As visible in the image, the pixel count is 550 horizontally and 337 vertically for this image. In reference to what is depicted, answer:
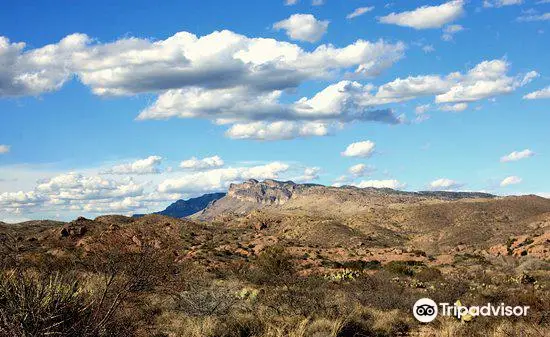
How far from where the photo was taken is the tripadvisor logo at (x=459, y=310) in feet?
52.3

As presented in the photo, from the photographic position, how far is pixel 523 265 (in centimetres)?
3631

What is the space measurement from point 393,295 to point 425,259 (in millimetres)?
29690

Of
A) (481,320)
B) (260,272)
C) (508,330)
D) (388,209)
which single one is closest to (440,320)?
(481,320)

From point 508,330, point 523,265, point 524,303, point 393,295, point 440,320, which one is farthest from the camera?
point 523,265

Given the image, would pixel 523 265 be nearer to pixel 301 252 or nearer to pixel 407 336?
pixel 301 252

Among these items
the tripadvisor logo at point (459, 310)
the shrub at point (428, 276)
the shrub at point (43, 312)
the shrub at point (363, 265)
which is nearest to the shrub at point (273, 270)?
the tripadvisor logo at point (459, 310)

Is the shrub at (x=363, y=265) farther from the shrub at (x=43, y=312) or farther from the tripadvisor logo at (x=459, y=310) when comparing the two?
the shrub at (x=43, y=312)

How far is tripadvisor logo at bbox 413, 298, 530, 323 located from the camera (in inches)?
627

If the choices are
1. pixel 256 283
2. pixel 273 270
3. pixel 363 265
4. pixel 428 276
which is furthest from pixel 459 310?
pixel 363 265

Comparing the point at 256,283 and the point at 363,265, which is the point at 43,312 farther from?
the point at 363,265

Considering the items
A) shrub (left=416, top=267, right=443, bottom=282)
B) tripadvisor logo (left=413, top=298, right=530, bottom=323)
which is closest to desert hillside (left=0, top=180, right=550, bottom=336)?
shrub (left=416, top=267, right=443, bottom=282)

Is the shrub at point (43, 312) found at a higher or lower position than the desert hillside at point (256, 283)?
higher

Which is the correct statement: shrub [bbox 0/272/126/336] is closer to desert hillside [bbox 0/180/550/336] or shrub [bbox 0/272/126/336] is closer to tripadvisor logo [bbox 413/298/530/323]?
desert hillside [bbox 0/180/550/336]

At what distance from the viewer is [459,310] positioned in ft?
52.0
